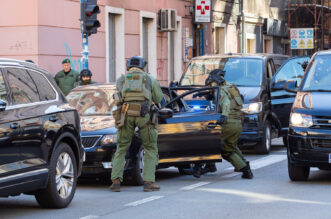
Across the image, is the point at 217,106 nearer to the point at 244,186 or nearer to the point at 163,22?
the point at 244,186

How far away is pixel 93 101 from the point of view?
41.4 feet

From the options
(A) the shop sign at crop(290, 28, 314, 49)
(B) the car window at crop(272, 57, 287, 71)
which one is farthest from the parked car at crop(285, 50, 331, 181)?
(A) the shop sign at crop(290, 28, 314, 49)

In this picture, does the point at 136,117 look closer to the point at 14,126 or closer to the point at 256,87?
the point at 14,126

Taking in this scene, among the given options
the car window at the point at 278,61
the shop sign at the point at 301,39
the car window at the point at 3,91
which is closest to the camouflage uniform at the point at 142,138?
the car window at the point at 3,91

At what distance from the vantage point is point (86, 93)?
12.9 m

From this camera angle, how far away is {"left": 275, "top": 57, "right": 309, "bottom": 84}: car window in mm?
17750

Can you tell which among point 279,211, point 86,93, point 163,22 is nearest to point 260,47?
point 163,22

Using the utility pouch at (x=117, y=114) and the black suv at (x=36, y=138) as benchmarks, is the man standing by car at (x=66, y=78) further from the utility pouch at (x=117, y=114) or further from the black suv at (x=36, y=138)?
the black suv at (x=36, y=138)

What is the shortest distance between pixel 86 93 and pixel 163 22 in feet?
45.3

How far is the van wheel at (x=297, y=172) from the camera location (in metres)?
11.8

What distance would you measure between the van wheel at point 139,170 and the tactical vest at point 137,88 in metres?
0.94

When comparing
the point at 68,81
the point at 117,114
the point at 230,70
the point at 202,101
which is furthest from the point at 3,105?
the point at 230,70

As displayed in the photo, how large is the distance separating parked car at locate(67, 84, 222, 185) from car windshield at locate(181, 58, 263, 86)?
4674 millimetres

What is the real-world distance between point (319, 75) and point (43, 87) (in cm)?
454
